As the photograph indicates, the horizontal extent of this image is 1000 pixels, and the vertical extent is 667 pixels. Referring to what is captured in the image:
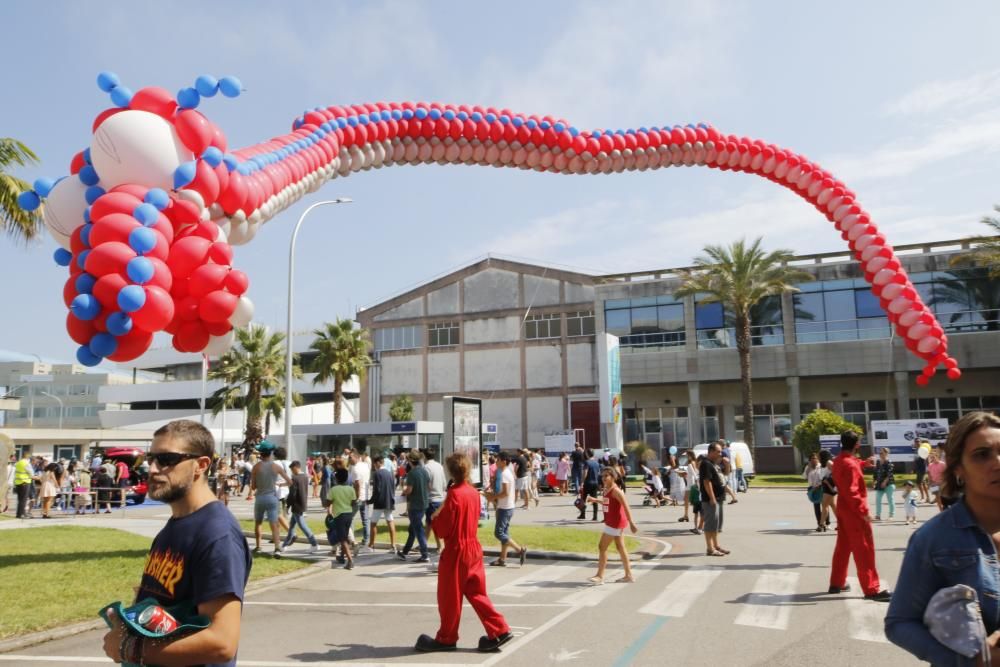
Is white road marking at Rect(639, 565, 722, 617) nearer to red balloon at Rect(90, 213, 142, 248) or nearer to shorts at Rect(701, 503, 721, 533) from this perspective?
shorts at Rect(701, 503, 721, 533)

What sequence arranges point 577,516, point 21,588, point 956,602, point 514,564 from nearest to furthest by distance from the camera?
point 956,602 → point 21,588 → point 514,564 → point 577,516

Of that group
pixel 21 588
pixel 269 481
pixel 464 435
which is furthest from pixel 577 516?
pixel 21 588

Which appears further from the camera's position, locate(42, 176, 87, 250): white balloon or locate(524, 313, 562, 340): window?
locate(524, 313, 562, 340): window

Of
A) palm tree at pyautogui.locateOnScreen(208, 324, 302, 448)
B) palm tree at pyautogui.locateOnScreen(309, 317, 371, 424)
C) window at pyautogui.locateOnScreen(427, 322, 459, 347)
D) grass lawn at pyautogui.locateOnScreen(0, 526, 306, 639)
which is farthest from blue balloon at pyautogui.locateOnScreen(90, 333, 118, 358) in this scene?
window at pyautogui.locateOnScreen(427, 322, 459, 347)

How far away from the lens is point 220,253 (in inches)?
351

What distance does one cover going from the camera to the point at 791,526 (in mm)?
17594

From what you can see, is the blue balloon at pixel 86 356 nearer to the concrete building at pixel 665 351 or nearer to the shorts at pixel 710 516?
the shorts at pixel 710 516

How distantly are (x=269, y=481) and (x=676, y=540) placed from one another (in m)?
8.17

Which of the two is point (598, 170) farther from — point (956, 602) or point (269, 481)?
point (956, 602)

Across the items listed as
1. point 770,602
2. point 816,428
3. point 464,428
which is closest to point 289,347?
point 464,428

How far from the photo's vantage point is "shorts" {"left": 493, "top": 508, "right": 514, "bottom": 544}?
477 inches

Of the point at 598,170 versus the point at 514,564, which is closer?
the point at 514,564

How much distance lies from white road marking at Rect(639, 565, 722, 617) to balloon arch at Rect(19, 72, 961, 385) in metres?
4.91

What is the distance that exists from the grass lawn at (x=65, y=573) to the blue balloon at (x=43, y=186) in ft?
16.4
